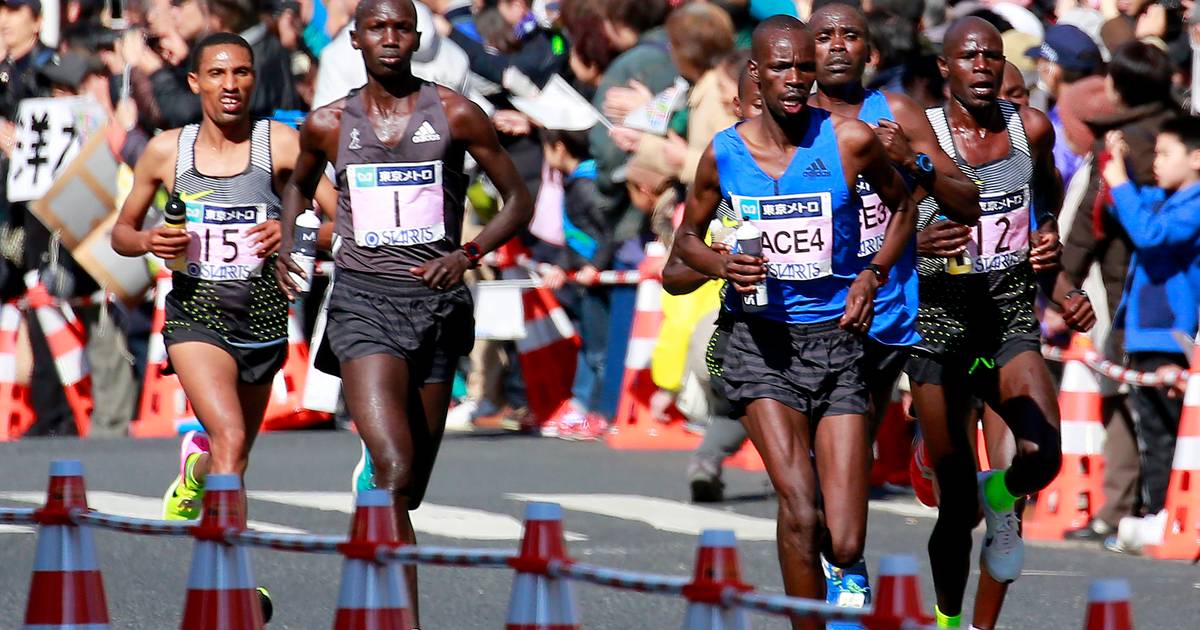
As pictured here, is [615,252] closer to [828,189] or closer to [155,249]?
[155,249]

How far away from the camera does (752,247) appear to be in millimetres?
7367

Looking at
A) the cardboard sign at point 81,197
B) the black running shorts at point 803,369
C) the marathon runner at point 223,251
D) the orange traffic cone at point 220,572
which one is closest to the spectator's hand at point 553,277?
the cardboard sign at point 81,197

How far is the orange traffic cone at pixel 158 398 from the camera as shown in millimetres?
16250

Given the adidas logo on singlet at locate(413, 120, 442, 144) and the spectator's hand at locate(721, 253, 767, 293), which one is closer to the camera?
the spectator's hand at locate(721, 253, 767, 293)

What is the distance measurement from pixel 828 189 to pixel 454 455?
7.49 metres

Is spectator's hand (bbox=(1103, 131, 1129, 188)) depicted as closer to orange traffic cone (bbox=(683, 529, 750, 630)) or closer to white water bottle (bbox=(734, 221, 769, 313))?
white water bottle (bbox=(734, 221, 769, 313))

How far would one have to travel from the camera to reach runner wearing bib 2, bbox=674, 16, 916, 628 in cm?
740

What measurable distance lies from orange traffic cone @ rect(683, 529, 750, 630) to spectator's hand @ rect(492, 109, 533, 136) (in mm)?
10875

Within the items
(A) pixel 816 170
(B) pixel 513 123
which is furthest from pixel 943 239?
(B) pixel 513 123

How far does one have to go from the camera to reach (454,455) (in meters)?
14.8

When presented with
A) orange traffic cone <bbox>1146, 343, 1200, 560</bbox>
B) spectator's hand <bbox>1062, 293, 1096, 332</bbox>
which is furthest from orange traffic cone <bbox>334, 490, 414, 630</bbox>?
orange traffic cone <bbox>1146, 343, 1200, 560</bbox>

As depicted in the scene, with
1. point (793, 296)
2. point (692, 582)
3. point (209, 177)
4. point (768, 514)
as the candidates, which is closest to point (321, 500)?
point (768, 514)

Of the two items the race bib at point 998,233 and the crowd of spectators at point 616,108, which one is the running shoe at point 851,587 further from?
the crowd of spectators at point 616,108

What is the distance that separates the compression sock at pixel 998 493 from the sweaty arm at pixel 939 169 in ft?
3.19
